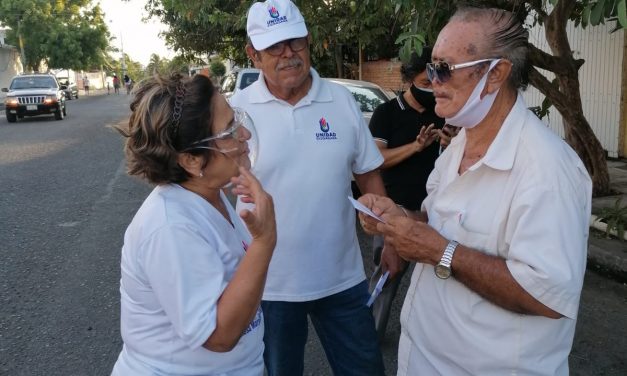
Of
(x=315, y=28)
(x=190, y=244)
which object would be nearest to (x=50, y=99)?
(x=315, y=28)

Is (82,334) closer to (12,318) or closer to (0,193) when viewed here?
(12,318)

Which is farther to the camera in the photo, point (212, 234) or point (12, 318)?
point (12, 318)

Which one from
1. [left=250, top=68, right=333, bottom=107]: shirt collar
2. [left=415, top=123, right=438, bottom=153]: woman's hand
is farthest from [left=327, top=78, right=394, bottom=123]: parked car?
[left=250, top=68, right=333, bottom=107]: shirt collar

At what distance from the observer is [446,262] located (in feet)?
5.28

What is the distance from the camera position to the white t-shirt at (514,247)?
1454mm

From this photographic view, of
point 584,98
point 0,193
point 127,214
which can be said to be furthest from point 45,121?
point 584,98

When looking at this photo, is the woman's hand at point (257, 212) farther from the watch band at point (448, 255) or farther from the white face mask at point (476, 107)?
the white face mask at point (476, 107)

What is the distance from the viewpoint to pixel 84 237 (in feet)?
19.7

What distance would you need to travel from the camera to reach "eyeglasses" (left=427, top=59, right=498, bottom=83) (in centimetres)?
164

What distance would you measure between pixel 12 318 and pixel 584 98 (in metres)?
9.26

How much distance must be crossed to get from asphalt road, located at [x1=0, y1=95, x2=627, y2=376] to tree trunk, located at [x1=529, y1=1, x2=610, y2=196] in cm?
206

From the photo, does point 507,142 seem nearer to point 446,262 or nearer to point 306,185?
point 446,262

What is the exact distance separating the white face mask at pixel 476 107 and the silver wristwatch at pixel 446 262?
1.28 ft

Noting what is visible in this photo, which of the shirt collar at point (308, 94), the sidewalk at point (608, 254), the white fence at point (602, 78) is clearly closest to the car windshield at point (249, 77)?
the white fence at point (602, 78)
